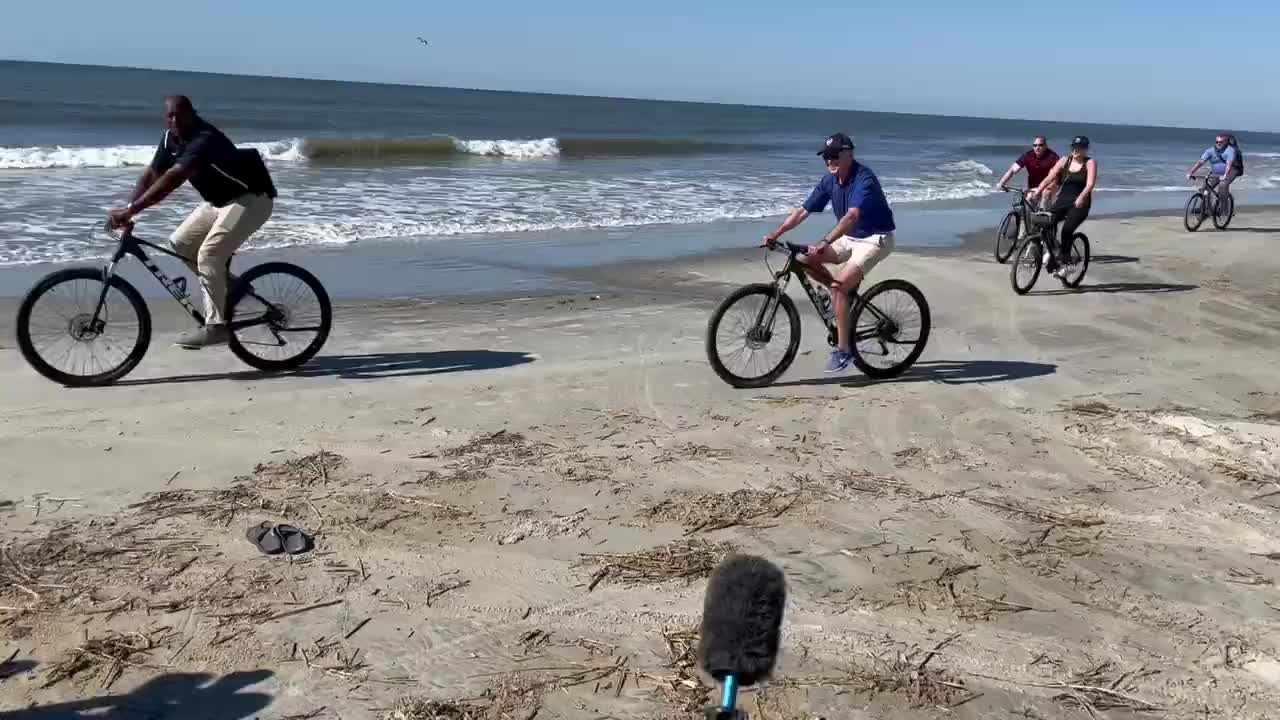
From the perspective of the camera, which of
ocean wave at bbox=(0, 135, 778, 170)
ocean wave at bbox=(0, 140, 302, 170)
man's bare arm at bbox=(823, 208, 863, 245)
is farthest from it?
ocean wave at bbox=(0, 135, 778, 170)

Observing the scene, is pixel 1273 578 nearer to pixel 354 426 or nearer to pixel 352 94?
pixel 354 426

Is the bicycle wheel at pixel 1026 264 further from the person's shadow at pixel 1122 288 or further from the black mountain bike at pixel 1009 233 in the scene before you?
the black mountain bike at pixel 1009 233

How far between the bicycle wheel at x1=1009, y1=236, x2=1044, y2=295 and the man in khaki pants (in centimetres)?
803

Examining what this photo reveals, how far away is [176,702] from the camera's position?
11.5 ft

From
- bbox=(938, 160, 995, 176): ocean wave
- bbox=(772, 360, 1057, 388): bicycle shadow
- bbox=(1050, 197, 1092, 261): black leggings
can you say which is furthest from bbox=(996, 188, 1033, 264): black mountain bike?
bbox=(938, 160, 995, 176): ocean wave

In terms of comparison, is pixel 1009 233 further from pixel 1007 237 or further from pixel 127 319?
pixel 127 319

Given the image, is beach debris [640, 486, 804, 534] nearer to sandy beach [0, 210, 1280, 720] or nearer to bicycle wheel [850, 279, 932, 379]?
sandy beach [0, 210, 1280, 720]

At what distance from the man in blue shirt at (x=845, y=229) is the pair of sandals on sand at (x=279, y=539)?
3.83 meters

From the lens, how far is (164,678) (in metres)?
3.63

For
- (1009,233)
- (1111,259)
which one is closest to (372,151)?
(1009,233)

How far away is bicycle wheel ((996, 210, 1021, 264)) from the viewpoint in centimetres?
1455

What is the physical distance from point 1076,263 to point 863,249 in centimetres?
609

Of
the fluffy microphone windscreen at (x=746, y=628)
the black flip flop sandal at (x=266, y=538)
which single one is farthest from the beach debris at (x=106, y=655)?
the fluffy microphone windscreen at (x=746, y=628)

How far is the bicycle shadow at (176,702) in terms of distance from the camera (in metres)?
3.44
